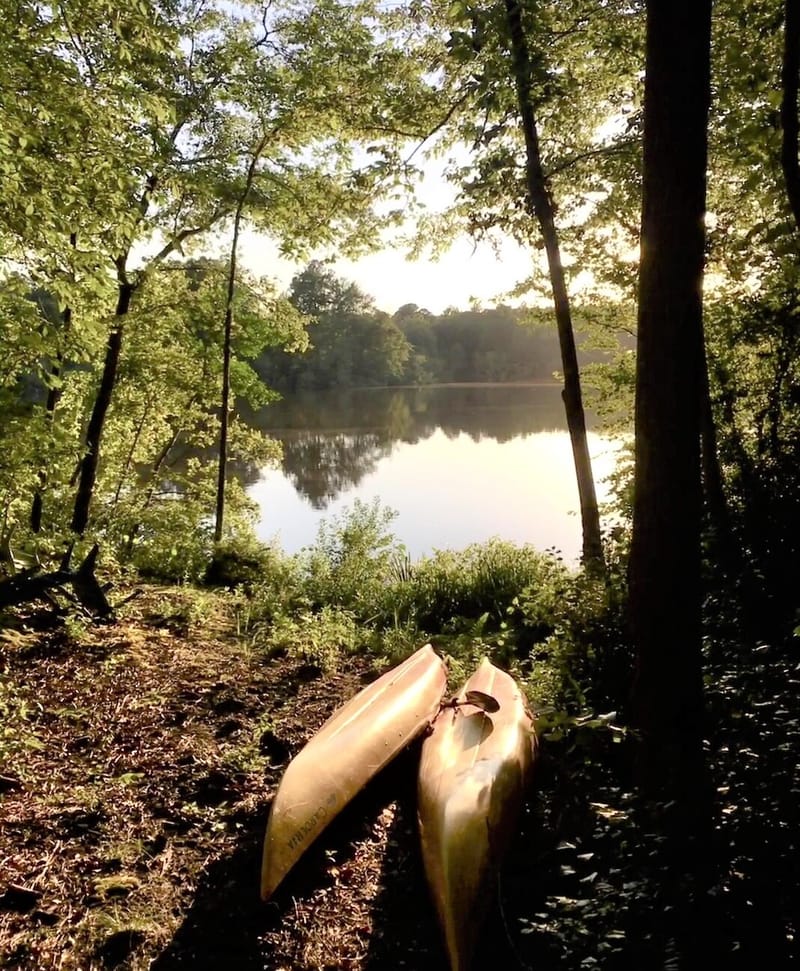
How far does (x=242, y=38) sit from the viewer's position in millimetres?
9758

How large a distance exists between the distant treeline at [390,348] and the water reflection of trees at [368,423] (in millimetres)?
2914

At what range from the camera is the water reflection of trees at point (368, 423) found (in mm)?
26969

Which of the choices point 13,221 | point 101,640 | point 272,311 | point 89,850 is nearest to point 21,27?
point 13,221

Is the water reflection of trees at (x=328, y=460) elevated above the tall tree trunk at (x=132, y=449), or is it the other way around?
the tall tree trunk at (x=132, y=449)

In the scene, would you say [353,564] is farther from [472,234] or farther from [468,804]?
[468,804]

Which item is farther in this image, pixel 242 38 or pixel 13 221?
pixel 242 38

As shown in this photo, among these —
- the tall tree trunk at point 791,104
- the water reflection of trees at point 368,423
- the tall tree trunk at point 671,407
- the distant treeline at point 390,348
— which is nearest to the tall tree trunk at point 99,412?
the tall tree trunk at point 671,407

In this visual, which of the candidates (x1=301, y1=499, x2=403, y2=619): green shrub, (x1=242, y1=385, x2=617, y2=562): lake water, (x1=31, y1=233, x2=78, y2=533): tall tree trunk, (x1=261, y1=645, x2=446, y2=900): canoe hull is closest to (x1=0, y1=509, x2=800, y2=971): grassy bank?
(x1=261, y1=645, x2=446, y2=900): canoe hull

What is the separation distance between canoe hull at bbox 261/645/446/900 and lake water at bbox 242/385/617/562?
20.0ft

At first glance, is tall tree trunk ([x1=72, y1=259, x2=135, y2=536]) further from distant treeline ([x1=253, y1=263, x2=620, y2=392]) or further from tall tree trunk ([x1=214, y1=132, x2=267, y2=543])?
distant treeline ([x1=253, y1=263, x2=620, y2=392])

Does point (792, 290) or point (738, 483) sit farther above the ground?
point (792, 290)

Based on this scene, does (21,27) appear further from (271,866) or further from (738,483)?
(738,483)

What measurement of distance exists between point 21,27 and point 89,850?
5.45 meters

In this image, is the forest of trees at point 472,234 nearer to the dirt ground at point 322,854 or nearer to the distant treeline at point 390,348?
the dirt ground at point 322,854
